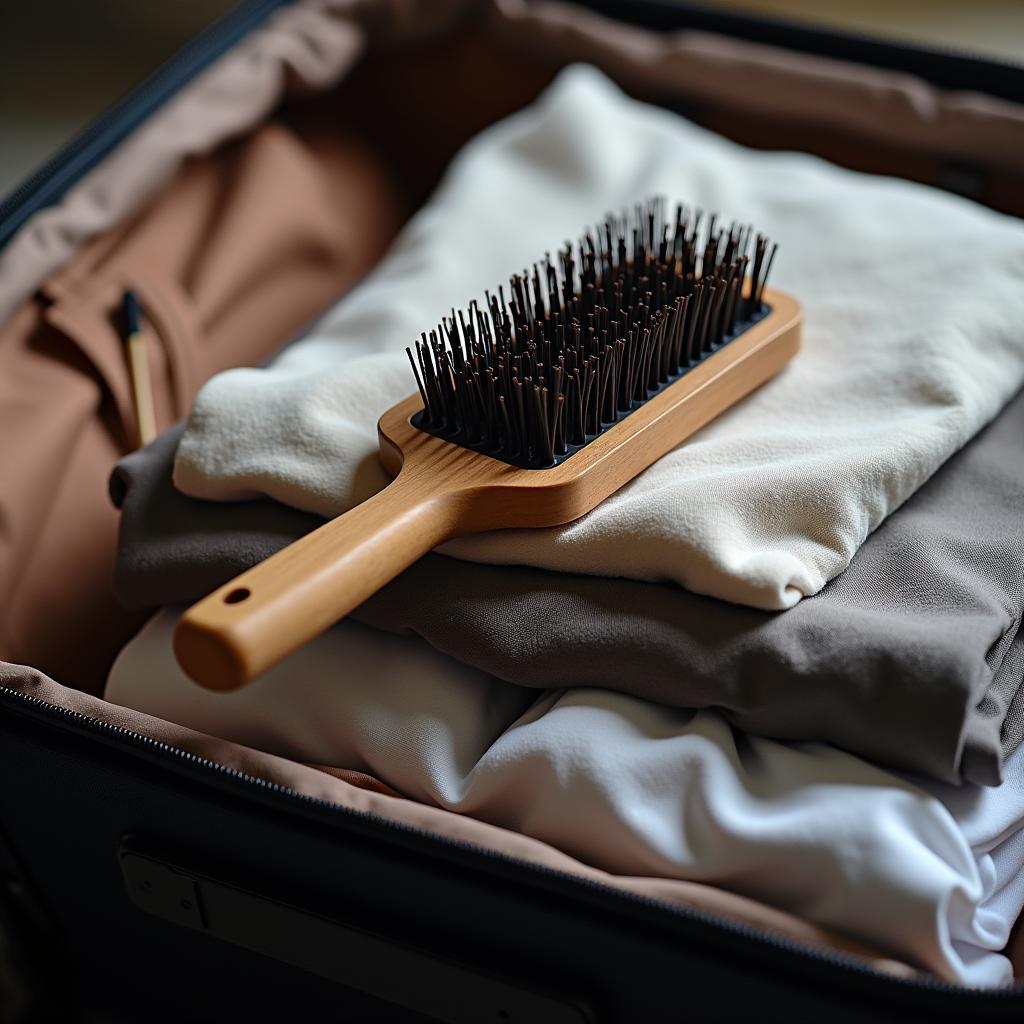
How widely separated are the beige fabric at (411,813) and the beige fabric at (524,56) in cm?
27

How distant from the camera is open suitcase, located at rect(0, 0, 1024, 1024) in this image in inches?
18.7

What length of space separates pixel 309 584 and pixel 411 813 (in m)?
0.11

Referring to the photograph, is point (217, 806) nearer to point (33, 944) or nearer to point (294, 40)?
point (33, 944)

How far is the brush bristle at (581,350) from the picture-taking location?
544 mm

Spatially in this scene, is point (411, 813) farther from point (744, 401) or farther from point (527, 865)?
point (744, 401)

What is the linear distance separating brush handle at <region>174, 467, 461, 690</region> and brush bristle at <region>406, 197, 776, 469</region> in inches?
1.7

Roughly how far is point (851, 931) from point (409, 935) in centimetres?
18

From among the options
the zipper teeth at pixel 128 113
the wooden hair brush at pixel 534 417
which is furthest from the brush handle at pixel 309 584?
the zipper teeth at pixel 128 113

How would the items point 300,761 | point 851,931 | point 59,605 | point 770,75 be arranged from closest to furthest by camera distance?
point 851,931 → point 300,761 → point 59,605 → point 770,75

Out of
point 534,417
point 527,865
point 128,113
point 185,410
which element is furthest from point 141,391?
point 527,865

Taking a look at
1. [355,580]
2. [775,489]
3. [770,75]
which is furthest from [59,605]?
[770,75]

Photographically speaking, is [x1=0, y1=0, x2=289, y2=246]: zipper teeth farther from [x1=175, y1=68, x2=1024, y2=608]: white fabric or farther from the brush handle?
the brush handle

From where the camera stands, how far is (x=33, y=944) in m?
0.69

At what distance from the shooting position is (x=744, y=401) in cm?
64
